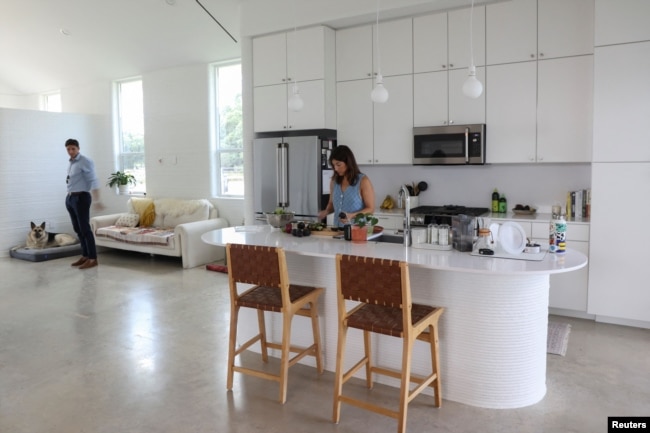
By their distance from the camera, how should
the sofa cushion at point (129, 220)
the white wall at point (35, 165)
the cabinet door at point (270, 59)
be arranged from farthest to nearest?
the white wall at point (35, 165) < the sofa cushion at point (129, 220) < the cabinet door at point (270, 59)

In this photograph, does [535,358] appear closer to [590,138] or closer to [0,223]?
[590,138]

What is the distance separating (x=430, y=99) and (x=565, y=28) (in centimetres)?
130

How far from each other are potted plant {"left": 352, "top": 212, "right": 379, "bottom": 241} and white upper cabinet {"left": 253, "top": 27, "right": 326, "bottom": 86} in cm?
250

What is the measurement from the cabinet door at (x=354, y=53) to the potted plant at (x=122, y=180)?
4.74m

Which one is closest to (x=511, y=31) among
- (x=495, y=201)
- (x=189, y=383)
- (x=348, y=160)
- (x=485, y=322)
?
(x=495, y=201)

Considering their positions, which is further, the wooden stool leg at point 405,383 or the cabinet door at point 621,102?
the cabinet door at point 621,102

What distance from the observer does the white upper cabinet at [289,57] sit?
5.41m

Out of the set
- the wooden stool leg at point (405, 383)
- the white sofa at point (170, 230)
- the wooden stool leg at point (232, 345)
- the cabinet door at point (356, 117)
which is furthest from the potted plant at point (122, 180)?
the wooden stool leg at point (405, 383)

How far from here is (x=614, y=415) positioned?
2795 mm

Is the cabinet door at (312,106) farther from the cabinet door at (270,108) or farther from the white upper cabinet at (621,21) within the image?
the white upper cabinet at (621,21)

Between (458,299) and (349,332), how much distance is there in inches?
30.6

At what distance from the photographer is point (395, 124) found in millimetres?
5309

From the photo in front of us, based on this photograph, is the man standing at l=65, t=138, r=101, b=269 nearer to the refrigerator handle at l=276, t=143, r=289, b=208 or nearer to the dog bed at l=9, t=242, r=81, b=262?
the dog bed at l=9, t=242, r=81, b=262

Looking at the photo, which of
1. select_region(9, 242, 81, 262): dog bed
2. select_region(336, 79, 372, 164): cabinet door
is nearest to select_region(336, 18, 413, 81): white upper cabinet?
select_region(336, 79, 372, 164): cabinet door
